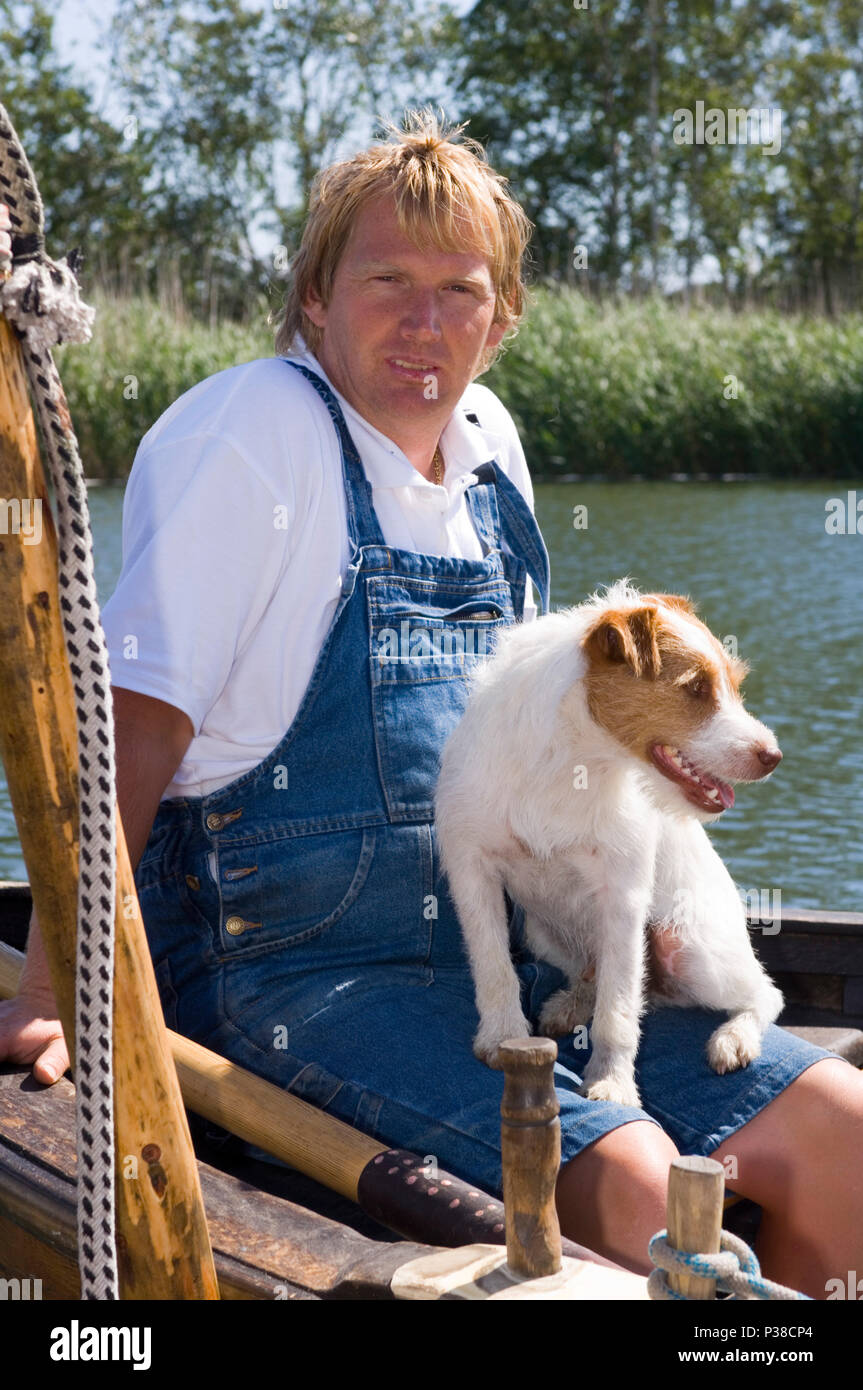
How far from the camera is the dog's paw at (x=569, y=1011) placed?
2936mm

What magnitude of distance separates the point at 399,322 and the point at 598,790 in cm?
100

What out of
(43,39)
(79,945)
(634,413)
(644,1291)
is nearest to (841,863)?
(644,1291)

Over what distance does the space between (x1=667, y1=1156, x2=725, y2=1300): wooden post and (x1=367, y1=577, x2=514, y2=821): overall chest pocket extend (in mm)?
1147

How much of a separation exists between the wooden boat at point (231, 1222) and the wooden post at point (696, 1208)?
43 cm

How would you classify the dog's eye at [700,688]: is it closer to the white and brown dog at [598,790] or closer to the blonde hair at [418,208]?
the white and brown dog at [598,790]

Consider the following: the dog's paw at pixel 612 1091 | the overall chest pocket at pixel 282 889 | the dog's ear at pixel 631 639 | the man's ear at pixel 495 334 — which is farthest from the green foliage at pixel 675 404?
the dog's paw at pixel 612 1091

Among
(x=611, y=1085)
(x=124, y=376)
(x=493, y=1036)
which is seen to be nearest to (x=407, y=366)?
(x=493, y=1036)

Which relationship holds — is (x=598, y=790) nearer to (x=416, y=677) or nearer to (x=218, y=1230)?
(x=416, y=677)

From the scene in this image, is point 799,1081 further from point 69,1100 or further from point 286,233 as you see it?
point 286,233

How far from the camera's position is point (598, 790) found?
2779 mm

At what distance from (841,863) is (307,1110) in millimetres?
5005

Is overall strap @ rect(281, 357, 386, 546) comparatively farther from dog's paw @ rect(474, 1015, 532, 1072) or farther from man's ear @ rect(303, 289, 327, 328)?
dog's paw @ rect(474, 1015, 532, 1072)

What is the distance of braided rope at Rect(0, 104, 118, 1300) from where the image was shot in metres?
1.59

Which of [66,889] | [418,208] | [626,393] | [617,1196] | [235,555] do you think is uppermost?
[626,393]
